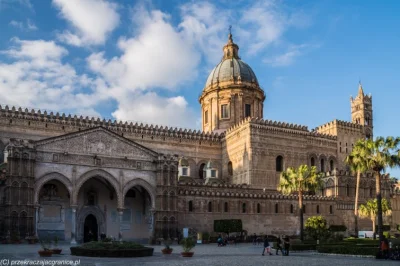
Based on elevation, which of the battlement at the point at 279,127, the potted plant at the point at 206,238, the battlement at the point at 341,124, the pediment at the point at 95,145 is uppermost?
Result: the battlement at the point at 341,124

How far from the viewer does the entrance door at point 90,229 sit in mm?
43781

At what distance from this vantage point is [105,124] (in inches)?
2181


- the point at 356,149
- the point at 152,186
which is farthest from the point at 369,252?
the point at 152,186

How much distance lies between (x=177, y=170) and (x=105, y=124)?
Answer: 14.0 metres

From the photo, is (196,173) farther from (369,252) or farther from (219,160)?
(369,252)

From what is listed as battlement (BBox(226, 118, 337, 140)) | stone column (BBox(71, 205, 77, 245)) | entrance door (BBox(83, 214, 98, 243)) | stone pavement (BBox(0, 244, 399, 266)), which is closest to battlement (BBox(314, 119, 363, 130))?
battlement (BBox(226, 118, 337, 140))

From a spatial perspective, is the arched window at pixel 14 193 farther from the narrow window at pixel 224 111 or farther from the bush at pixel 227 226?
the narrow window at pixel 224 111

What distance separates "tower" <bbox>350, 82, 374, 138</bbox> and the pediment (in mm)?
36360

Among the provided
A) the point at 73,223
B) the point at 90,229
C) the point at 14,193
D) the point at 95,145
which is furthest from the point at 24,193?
the point at 90,229

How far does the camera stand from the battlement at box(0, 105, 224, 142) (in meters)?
50.6

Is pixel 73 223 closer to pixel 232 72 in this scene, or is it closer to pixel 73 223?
pixel 73 223

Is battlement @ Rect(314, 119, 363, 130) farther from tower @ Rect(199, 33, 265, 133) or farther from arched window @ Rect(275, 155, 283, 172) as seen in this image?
arched window @ Rect(275, 155, 283, 172)

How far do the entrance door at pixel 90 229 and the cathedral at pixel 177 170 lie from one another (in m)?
0.09

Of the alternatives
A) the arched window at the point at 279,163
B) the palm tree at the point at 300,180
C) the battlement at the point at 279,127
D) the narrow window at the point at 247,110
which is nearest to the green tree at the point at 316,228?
the palm tree at the point at 300,180
